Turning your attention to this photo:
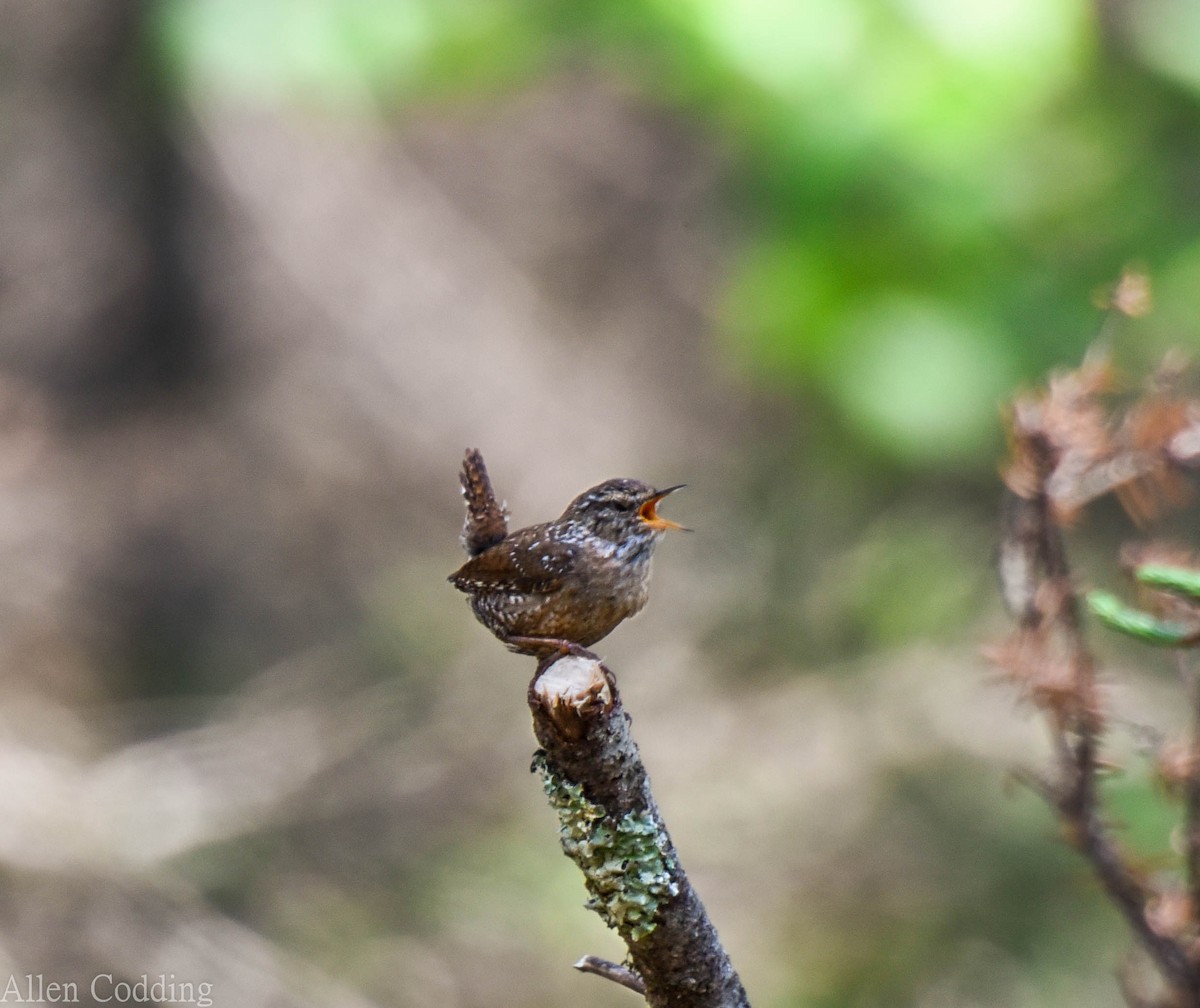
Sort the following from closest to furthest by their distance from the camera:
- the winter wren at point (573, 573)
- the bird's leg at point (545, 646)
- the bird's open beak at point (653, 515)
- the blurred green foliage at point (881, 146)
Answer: the bird's leg at point (545, 646) < the winter wren at point (573, 573) < the bird's open beak at point (653, 515) < the blurred green foliage at point (881, 146)

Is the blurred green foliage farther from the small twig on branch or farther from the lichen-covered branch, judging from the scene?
the small twig on branch

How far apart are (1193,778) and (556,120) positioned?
8.42 metres

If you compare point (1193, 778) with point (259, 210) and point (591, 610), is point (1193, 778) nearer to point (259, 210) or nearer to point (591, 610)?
point (591, 610)

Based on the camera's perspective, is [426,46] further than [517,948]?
No

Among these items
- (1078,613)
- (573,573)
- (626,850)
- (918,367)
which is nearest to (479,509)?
(573,573)

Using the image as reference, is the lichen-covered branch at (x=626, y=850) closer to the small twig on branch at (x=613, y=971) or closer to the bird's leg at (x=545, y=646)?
the small twig on branch at (x=613, y=971)

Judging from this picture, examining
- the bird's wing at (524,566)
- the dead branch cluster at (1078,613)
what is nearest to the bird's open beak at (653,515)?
the bird's wing at (524,566)

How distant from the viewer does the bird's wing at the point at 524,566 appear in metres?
3.03

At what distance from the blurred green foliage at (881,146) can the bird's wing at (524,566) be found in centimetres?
113

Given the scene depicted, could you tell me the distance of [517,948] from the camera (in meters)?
6.76

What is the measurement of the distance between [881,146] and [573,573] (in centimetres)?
131

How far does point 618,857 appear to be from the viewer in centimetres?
208

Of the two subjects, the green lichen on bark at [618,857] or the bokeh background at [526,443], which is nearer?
the green lichen on bark at [618,857]

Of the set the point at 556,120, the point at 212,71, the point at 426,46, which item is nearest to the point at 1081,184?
the point at 426,46
